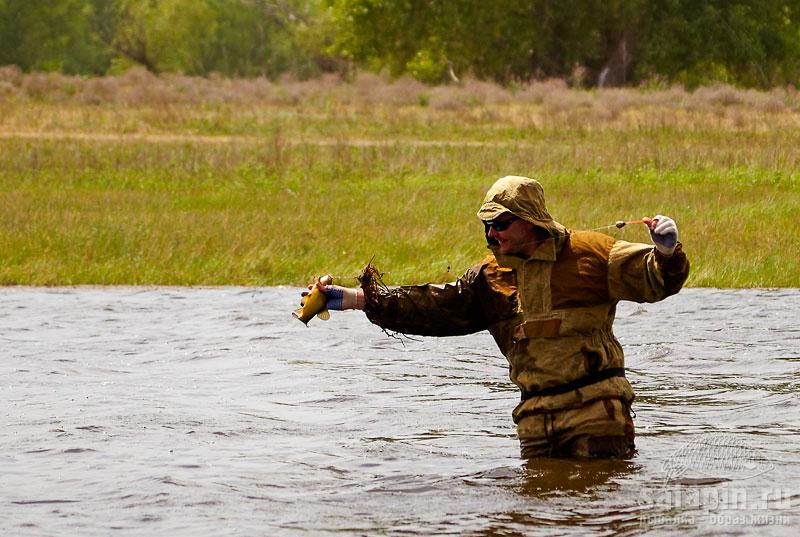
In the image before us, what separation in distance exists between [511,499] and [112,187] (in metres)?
15.0

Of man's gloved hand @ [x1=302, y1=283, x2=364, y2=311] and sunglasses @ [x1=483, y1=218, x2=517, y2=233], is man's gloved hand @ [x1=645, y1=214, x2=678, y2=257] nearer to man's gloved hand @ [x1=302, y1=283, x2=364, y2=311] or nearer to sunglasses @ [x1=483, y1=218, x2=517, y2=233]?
sunglasses @ [x1=483, y1=218, x2=517, y2=233]

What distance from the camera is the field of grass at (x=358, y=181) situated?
14367 millimetres

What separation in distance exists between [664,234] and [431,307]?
1.31 metres

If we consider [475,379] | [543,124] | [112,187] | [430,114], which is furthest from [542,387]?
[430,114]

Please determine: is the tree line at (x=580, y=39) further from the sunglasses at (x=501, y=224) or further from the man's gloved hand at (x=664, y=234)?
the man's gloved hand at (x=664, y=234)

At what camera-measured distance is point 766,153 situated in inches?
888

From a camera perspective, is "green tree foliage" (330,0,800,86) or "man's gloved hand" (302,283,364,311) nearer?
"man's gloved hand" (302,283,364,311)

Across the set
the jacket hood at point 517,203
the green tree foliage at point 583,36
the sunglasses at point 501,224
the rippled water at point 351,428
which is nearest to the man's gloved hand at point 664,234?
the jacket hood at point 517,203

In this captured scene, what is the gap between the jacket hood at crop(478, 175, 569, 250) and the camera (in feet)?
18.8

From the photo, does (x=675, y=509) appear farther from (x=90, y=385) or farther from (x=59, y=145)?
(x=59, y=145)

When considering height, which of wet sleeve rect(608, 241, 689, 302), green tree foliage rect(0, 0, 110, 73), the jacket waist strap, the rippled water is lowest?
the rippled water

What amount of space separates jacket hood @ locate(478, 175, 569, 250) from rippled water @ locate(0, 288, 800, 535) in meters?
1.05

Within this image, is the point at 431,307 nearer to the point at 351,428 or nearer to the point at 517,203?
the point at 517,203

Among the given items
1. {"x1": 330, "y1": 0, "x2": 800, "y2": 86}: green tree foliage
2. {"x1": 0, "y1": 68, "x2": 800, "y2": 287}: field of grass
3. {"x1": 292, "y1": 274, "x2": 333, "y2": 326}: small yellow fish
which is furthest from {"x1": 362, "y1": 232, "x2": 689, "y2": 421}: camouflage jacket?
{"x1": 330, "y1": 0, "x2": 800, "y2": 86}: green tree foliage
